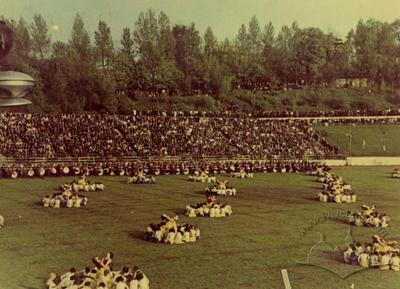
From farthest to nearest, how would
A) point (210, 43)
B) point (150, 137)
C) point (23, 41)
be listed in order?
point (210, 43) → point (23, 41) → point (150, 137)

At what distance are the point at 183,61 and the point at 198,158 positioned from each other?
3785 centimetres

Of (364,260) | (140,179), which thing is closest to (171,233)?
(364,260)

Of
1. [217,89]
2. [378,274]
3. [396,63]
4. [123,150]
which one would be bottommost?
[378,274]

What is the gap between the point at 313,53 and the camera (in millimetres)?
95875

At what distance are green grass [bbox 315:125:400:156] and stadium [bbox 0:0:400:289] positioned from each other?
0.91 ft

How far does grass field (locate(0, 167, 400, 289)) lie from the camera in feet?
57.9

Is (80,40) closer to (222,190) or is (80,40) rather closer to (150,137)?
(150,137)

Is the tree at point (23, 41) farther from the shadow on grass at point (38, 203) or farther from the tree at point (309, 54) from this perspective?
the tree at point (309, 54)

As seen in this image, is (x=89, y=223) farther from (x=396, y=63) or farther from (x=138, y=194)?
(x=396, y=63)

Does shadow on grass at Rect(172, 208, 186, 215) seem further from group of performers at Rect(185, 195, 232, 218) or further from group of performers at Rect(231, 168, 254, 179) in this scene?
group of performers at Rect(231, 168, 254, 179)

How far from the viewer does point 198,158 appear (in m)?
54.9

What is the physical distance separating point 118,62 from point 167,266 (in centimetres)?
6253

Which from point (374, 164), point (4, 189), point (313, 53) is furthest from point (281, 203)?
point (313, 53)

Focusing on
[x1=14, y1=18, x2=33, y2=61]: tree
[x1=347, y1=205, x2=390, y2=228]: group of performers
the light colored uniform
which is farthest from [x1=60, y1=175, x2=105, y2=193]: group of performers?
[x1=14, y1=18, x2=33, y2=61]: tree
